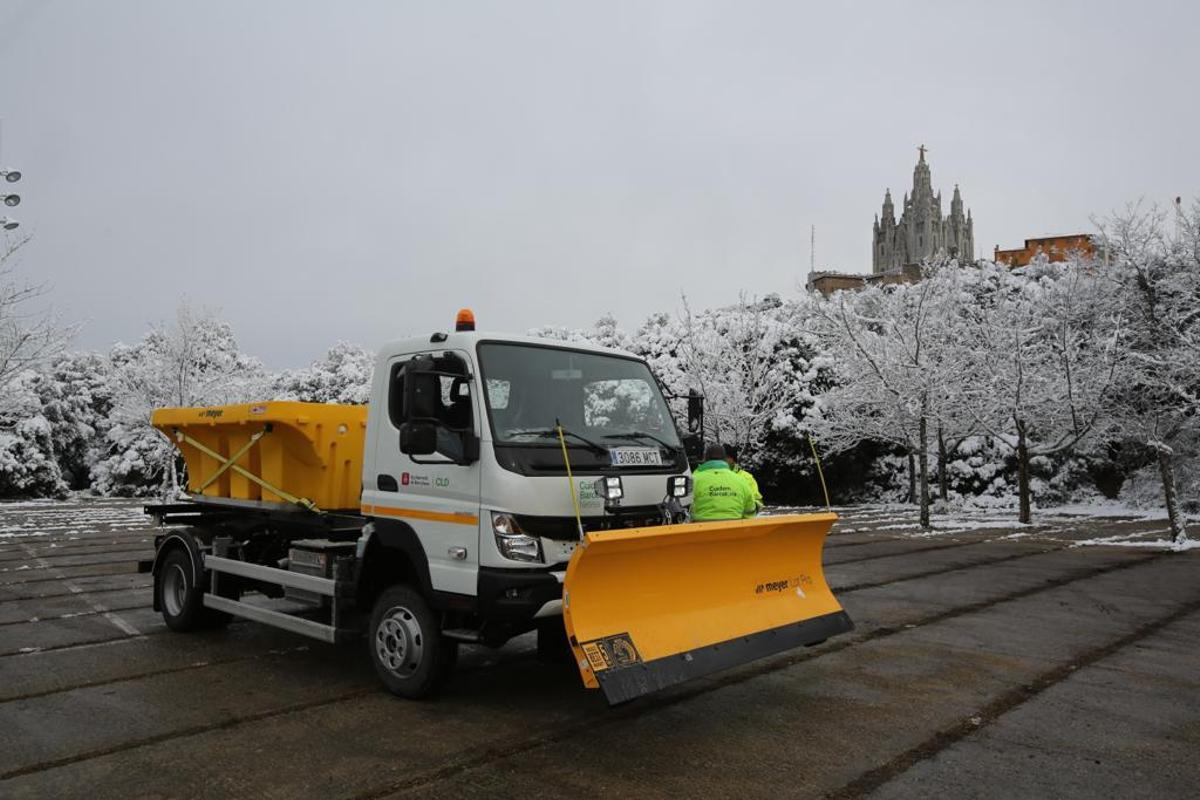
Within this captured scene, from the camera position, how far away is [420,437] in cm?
538

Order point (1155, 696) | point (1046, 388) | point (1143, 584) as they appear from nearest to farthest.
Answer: point (1155, 696) < point (1143, 584) < point (1046, 388)

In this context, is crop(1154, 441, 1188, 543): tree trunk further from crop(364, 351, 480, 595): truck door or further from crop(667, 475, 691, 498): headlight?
crop(364, 351, 480, 595): truck door

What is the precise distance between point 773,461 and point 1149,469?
10.8 m

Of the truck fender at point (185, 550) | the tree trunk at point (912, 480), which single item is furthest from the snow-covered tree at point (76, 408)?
the truck fender at point (185, 550)

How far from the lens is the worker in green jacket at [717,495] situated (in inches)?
257

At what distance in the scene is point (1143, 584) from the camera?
1155cm

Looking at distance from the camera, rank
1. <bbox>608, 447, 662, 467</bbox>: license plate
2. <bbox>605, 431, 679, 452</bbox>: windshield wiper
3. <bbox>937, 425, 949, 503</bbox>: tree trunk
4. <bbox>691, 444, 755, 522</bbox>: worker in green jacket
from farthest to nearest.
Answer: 1. <bbox>937, 425, 949, 503</bbox>: tree trunk
2. <bbox>691, 444, 755, 522</bbox>: worker in green jacket
3. <bbox>605, 431, 679, 452</bbox>: windshield wiper
4. <bbox>608, 447, 662, 467</bbox>: license plate

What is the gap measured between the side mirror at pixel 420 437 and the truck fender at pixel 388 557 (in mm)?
758

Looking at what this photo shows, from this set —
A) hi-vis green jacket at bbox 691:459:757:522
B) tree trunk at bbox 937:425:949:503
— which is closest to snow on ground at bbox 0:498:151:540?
hi-vis green jacket at bbox 691:459:757:522

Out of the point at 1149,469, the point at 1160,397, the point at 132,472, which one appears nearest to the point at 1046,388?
the point at 1160,397

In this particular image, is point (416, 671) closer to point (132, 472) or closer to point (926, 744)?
point (926, 744)

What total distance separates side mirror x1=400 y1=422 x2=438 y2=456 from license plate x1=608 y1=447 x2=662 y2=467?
1197 mm

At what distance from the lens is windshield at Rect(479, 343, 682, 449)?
5.75m

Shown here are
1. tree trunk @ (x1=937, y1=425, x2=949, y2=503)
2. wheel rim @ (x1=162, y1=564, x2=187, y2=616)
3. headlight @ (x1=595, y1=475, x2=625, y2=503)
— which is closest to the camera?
headlight @ (x1=595, y1=475, x2=625, y2=503)
